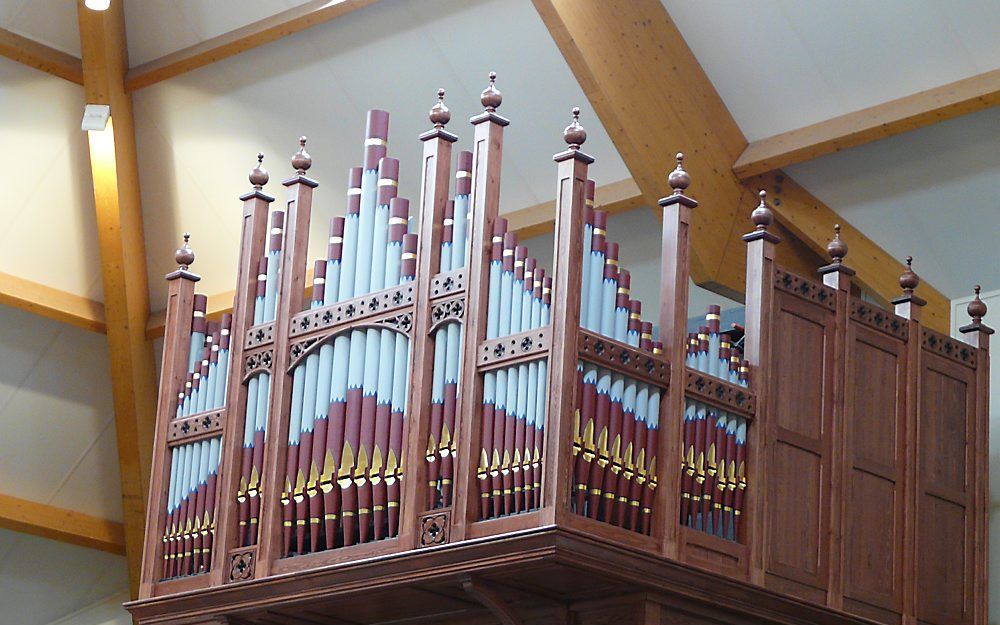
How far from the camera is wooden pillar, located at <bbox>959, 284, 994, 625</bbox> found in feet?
27.8

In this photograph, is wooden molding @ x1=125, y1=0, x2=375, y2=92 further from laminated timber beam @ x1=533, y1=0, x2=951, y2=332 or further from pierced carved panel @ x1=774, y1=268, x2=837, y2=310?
pierced carved panel @ x1=774, y1=268, x2=837, y2=310

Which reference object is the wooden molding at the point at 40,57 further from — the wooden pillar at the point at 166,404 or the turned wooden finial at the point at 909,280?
the turned wooden finial at the point at 909,280

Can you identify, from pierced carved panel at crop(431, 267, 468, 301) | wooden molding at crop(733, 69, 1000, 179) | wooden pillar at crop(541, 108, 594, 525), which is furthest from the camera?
wooden molding at crop(733, 69, 1000, 179)

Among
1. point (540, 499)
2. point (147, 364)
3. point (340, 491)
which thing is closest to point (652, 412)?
point (540, 499)

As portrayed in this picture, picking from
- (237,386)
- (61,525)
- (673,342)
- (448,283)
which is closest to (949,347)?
(673,342)

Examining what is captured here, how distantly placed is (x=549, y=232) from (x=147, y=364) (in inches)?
154

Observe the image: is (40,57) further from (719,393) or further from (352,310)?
(719,393)

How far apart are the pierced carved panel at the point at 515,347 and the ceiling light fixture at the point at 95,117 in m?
5.72

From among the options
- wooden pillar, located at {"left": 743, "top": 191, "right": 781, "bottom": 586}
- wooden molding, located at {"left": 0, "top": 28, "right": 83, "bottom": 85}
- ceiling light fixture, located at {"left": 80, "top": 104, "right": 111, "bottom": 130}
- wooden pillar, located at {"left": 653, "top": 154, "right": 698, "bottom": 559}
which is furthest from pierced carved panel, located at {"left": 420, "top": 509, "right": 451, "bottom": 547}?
wooden molding, located at {"left": 0, "top": 28, "right": 83, "bottom": 85}

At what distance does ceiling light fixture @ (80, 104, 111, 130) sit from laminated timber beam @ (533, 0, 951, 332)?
391 centimetres

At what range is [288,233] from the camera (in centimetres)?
835

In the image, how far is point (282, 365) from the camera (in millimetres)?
8055

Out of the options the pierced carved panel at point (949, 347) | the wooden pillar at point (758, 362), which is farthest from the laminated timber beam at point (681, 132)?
the wooden pillar at point (758, 362)

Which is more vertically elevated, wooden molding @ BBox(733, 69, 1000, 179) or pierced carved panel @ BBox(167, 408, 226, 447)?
wooden molding @ BBox(733, 69, 1000, 179)
